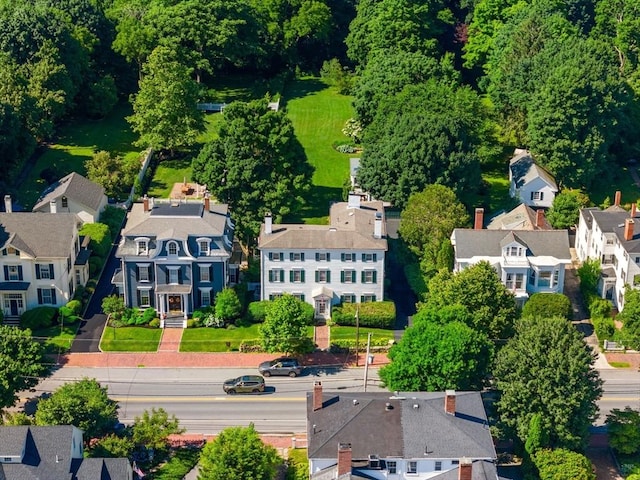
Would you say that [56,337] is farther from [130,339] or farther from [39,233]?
[39,233]

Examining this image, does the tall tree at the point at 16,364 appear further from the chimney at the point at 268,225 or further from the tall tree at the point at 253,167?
the tall tree at the point at 253,167

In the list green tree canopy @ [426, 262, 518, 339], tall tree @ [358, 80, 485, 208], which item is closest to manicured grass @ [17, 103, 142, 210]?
tall tree @ [358, 80, 485, 208]

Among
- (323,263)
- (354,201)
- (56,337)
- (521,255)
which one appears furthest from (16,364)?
(521,255)

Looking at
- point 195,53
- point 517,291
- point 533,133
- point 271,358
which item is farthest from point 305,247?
point 195,53

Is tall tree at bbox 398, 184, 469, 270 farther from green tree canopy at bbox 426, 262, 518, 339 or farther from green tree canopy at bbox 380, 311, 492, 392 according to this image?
green tree canopy at bbox 380, 311, 492, 392

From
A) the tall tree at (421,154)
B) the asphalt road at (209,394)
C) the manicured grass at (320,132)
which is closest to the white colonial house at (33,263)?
the asphalt road at (209,394)
